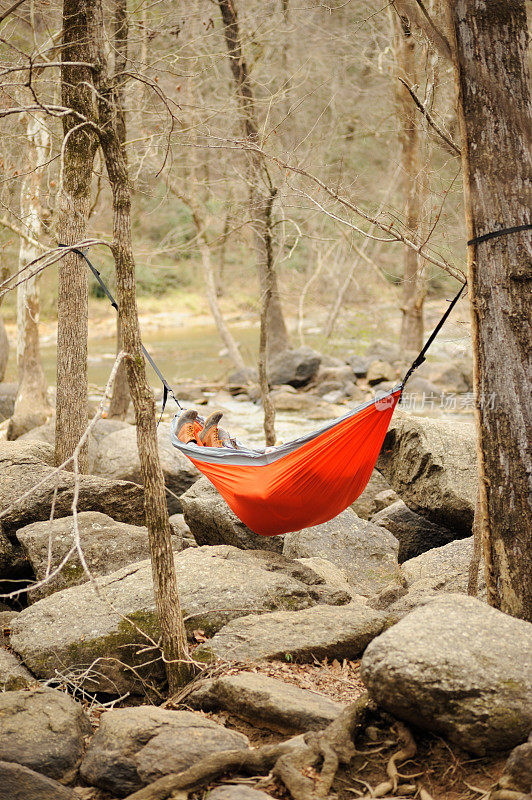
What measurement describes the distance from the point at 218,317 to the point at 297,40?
3.60 metres

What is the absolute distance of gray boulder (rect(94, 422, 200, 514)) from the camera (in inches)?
193

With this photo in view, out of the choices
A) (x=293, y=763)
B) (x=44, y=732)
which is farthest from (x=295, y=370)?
(x=293, y=763)

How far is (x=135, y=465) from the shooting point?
16.4 feet

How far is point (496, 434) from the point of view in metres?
2.42

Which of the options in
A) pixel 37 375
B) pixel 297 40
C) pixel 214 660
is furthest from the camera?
pixel 297 40

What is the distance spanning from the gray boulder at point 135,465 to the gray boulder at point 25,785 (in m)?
2.89

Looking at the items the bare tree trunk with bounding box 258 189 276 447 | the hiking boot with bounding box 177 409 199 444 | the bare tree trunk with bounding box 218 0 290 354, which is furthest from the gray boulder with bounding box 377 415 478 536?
the bare tree trunk with bounding box 258 189 276 447

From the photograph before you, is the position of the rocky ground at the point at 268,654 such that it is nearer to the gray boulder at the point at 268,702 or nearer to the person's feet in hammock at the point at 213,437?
the gray boulder at the point at 268,702

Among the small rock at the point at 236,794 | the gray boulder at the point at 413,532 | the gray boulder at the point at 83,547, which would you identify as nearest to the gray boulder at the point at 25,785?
the small rock at the point at 236,794

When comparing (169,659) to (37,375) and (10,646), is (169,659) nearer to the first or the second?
(10,646)

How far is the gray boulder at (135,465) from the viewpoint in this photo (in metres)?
4.91

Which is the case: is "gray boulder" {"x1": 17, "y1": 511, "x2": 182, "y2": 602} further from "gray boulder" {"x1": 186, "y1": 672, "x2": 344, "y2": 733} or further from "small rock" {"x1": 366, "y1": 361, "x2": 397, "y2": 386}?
"small rock" {"x1": 366, "y1": 361, "x2": 397, "y2": 386}

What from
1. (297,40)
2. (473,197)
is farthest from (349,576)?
(297,40)

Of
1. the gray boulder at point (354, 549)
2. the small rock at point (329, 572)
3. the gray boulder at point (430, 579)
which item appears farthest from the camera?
the gray boulder at point (354, 549)
